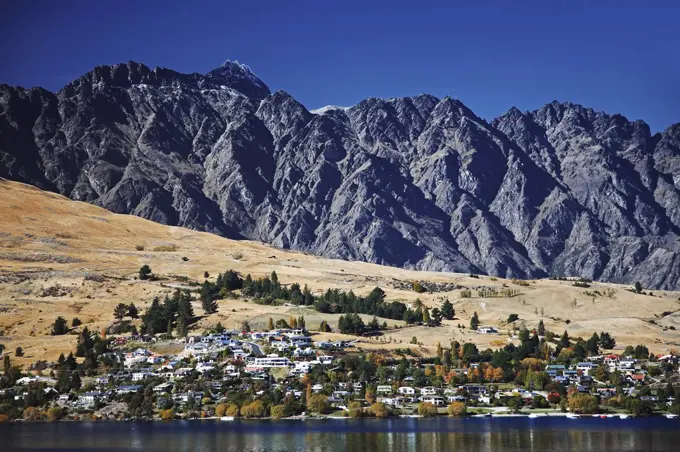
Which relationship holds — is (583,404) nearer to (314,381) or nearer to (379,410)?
(379,410)

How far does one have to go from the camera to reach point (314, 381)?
163375 millimetres

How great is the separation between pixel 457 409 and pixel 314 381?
87.0ft

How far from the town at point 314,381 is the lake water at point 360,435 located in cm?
625

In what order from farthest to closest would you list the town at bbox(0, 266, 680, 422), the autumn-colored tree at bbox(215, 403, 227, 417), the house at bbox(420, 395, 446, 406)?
the house at bbox(420, 395, 446, 406)
the town at bbox(0, 266, 680, 422)
the autumn-colored tree at bbox(215, 403, 227, 417)

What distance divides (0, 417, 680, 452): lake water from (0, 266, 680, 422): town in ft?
20.5

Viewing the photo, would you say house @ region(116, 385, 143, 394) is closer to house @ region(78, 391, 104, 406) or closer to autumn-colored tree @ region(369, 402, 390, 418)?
house @ region(78, 391, 104, 406)

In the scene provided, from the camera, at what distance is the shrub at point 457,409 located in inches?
5886

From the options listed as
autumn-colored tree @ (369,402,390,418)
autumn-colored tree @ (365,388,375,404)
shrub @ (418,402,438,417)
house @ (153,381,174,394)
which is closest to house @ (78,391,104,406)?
house @ (153,381,174,394)

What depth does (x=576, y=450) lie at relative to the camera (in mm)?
108875

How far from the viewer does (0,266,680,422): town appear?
504ft

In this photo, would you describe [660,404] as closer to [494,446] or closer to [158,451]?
[494,446]

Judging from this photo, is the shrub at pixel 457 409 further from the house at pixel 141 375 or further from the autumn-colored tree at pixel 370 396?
the house at pixel 141 375

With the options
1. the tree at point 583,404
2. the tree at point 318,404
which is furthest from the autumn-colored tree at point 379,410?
the tree at point 583,404

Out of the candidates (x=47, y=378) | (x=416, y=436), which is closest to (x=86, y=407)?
(x=47, y=378)
